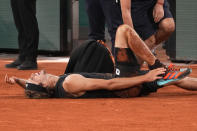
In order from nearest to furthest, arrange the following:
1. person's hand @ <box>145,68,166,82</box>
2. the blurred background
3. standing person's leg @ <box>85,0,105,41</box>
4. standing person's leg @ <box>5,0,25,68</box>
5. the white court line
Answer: person's hand @ <box>145,68,166,82</box>
standing person's leg @ <box>85,0,105,41</box>
standing person's leg @ <box>5,0,25,68</box>
the white court line
the blurred background

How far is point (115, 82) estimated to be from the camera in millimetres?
4375

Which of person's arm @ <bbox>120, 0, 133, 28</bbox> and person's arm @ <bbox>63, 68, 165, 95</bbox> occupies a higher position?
person's arm @ <bbox>120, 0, 133, 28</bbox>

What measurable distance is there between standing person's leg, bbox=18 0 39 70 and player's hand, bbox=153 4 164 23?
233 cm

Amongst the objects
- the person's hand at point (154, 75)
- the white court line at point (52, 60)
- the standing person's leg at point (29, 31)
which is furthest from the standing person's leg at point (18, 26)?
the person's hand at point (154, 75)

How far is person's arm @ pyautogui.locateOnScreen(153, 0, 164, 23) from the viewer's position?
498cm

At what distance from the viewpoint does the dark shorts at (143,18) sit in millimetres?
5039

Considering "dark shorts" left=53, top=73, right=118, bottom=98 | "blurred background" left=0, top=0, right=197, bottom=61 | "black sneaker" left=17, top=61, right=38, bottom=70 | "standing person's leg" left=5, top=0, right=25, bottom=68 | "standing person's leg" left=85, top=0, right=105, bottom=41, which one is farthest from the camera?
"blurred background" left=0, top=0, right=197, bottom=61

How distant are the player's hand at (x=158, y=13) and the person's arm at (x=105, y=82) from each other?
78 cm

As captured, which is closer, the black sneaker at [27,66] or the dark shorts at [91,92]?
the dark shorts at [91,92]

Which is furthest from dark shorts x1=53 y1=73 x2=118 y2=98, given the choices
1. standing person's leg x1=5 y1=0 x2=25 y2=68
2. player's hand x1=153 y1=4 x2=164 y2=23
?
standing person's leg x1=5 y1=0 x2=25 y2=68

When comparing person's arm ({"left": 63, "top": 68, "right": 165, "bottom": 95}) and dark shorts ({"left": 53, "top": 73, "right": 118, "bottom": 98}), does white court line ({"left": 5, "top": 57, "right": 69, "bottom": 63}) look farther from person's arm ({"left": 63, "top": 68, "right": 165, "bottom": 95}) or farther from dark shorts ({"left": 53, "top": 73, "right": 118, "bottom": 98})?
person's arm ({"left": 63, "top": 68, "right": 165, "bottom": 95})
